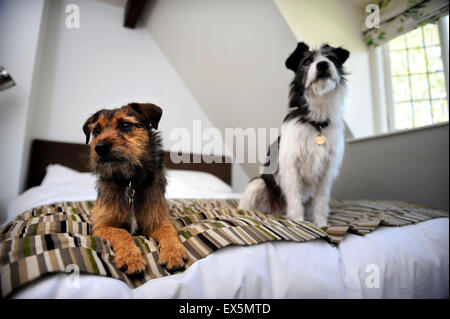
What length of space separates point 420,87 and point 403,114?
0.17 meters

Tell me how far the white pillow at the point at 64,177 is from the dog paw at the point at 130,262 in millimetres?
1217

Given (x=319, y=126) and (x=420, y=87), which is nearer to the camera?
(x=420, y=87)

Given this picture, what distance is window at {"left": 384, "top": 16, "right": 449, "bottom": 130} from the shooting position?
994mm

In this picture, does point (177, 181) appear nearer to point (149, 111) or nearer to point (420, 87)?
point (149, 111)

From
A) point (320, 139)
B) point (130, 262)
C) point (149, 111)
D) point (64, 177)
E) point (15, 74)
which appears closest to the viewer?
point (130, 262)

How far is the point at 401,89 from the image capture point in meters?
0.99

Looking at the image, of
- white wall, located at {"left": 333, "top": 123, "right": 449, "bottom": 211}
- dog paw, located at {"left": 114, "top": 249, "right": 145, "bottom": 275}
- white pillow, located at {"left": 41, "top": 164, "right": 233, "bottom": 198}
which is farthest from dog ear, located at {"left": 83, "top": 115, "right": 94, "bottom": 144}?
white wall, located at {"left": 333, "top": 123, "right": 449, "bottom": 211}

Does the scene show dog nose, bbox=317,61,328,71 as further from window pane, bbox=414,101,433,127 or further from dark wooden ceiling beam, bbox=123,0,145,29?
dark wooden ceiling beam, bbox=123,0,145,29

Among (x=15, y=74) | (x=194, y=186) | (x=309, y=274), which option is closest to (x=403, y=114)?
(x=309, y=274)

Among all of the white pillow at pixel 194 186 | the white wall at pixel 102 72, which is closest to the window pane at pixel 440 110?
the white wall at pixel 102 72

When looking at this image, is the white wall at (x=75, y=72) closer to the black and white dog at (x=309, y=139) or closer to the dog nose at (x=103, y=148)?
the dog nose at (x=103, y=148)

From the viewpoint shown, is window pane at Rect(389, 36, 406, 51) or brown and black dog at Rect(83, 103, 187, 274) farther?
→ window pane at Rect(389, 36, 406, 51)

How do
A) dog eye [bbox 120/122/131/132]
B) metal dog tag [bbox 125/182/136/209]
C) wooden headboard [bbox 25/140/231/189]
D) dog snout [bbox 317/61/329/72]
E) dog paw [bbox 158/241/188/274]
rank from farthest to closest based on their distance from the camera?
dog snout [bbox 317/61/329/72]
wooden headboard [bbox 25/140/231/189]
metal dog tag [bbox 125/182/136/209]
dog eye [bbox 120/122/131/132]
dog paw [bbox 158/241/188/274]

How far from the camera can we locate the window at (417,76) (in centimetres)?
99
